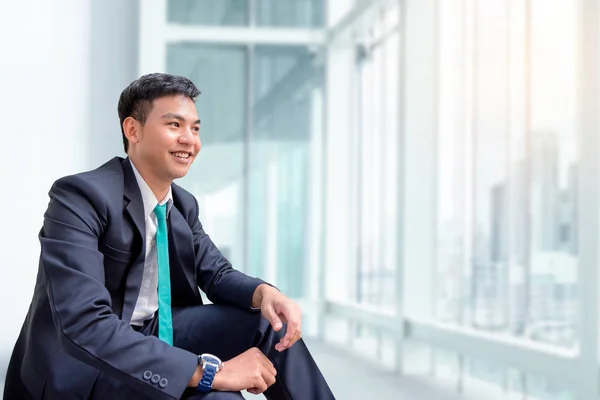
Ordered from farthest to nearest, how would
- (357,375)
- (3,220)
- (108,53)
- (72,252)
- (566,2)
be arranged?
(108,53) → (3,220) → (357,375) → (566,2) → (72,252)

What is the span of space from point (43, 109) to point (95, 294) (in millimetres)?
3870

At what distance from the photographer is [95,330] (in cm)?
147

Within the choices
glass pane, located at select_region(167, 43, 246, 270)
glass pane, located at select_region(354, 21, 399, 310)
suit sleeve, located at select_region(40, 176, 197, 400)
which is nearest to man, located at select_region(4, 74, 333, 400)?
suit sleeve, located at select_region(40, 176, 197, 400)

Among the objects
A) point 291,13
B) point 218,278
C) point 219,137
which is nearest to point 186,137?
point 218,278

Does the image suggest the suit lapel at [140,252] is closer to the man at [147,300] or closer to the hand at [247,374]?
the man at [147,300]

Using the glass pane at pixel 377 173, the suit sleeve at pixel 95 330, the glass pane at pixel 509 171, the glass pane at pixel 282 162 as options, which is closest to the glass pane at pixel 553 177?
the glass pane at pixel 509 171

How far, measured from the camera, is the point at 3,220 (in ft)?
15.9

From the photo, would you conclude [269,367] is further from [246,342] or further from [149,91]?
[149,91]

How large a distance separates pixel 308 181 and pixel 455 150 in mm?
1795

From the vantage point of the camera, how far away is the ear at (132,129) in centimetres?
177

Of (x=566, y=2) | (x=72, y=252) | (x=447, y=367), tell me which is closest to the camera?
(x=72, y=252)

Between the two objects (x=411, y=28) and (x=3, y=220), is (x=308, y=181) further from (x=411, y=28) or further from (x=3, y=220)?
(x=3, y=220)

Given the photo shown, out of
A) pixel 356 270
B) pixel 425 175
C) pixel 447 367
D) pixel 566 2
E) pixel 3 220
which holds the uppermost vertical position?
pixel 566 2

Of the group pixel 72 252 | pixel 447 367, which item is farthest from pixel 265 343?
pixel 447 367
